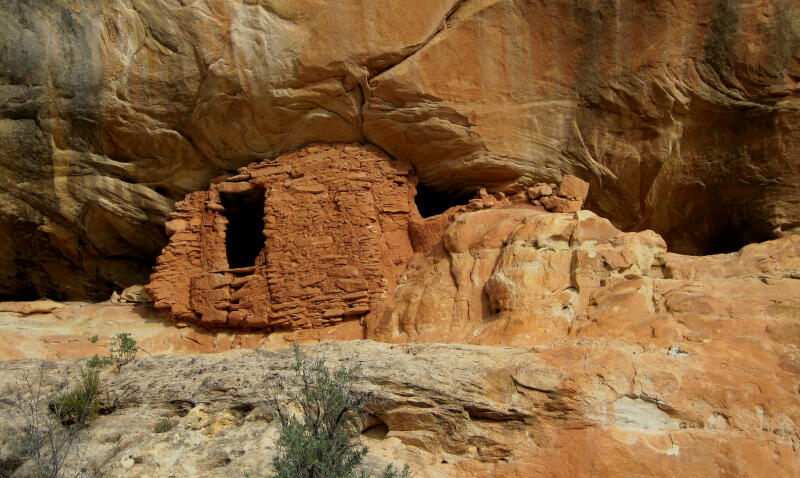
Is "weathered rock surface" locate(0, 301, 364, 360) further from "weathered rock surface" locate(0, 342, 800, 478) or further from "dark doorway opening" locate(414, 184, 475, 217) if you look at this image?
"weathered rock surface" locate(0, 342, 800, 478)

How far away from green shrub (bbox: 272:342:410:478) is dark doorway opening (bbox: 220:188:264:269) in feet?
14.8

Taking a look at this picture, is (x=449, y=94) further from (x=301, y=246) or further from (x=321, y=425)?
(x=321, y=425)

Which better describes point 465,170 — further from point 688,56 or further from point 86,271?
point 86,271

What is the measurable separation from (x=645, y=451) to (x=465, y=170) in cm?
494

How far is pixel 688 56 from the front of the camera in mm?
8227

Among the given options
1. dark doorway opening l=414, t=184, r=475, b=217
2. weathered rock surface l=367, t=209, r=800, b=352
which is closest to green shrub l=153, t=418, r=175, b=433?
weathered rock surface l=367, t=209, r=800, b=352

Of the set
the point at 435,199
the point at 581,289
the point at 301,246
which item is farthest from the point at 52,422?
the point at 435,199

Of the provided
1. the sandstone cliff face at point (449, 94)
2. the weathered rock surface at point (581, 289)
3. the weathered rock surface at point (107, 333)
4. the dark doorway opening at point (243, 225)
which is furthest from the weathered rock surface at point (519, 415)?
the dark doorway opening at point (243, 225)

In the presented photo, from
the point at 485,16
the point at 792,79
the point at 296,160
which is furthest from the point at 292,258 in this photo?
the point at 792,79

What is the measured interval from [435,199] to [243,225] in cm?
263

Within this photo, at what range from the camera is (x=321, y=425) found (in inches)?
184

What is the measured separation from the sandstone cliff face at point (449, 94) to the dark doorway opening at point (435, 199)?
270mm

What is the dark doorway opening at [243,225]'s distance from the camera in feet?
31.6

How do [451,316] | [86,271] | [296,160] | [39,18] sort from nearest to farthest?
[451,316]
[39,18]
[296,160]
[86,271]
